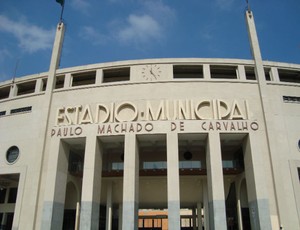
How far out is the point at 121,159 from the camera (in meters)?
31.6

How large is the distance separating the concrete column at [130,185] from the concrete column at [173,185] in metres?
3.19

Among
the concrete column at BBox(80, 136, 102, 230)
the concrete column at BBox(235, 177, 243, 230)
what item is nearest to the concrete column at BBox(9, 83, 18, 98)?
the concrete column at BBox(80, 136, 102, 230)

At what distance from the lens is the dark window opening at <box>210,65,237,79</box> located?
99.7ft

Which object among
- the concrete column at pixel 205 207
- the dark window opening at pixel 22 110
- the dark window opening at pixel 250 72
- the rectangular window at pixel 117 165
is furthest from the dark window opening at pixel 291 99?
the dark window opening at pixel 22 110

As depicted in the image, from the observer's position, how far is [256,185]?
2403 centimetres

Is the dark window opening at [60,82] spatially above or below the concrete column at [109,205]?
above

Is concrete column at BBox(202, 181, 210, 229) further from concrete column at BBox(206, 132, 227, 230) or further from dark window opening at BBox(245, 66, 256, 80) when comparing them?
dark window opening at BBox(245, 66, 256, 80)

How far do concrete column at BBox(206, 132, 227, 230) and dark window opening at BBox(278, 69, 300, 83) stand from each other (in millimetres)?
12578

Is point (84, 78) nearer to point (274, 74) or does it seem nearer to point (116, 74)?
point (116, 74)

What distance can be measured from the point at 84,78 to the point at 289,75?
24.7 m

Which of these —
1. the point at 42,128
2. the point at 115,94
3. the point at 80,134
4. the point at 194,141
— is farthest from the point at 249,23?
the point at 42,128

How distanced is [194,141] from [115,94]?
32.1 feet

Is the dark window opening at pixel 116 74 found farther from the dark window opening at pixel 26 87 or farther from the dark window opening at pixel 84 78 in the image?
the dark window opening at pixel 26 87

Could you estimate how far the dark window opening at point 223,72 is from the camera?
30.4 meters
